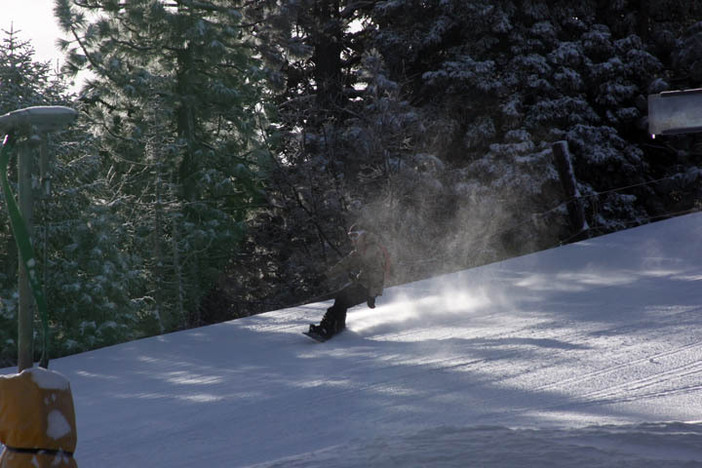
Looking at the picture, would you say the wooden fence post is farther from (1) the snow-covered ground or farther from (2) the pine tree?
(2) the pine tree

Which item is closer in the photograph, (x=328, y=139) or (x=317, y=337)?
(x=317, y=337)

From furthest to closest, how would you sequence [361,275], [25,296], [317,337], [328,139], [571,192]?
[328,139], [571,192], [361,275], [317,337], [25,296]

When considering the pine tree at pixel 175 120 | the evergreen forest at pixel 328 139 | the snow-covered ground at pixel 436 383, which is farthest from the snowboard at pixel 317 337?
the pine tree at pixel 175 120

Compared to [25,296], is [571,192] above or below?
above

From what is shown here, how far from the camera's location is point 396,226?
21.8m

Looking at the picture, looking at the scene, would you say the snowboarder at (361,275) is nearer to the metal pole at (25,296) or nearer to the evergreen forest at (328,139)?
the metal pole at (25,296)

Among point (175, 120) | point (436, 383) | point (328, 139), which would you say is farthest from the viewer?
point (175, 120)

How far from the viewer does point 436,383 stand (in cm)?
743

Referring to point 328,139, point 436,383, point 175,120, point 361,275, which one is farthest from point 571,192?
point 175,120

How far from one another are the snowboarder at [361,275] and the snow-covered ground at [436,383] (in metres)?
0.34

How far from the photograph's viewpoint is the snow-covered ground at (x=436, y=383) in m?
5.61

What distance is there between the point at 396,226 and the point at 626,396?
15322mm

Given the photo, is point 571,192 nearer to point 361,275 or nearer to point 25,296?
point 361,275

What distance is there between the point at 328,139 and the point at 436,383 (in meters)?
17.2
